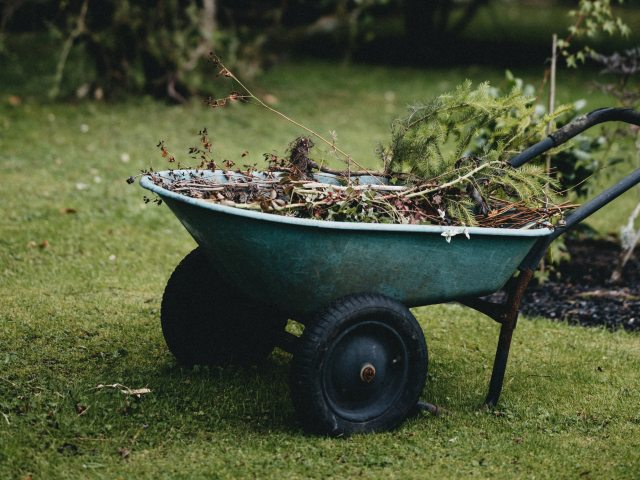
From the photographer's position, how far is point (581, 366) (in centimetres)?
405

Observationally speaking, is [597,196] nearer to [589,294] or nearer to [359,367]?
[359,367]

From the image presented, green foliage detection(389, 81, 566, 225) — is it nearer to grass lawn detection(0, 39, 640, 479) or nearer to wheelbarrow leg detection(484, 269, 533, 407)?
wheelbarrow leg detection(484, 269, 533, 407)

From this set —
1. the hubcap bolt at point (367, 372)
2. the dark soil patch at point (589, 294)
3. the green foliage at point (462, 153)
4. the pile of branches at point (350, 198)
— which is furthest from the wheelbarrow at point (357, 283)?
the dark soil patch at point (589, 294)

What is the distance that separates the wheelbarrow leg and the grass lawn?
14cm

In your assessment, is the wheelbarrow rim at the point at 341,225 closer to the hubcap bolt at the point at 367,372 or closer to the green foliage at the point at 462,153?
the green foliage at the point at 462,153

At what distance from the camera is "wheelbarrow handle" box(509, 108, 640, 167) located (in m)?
3.58

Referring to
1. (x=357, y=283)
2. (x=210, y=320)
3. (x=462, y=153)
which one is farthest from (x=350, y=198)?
(x=210, y=320)

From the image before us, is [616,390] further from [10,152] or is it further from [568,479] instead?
[10,152]

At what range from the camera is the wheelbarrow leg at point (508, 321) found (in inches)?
134

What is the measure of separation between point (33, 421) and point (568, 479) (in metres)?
1.91

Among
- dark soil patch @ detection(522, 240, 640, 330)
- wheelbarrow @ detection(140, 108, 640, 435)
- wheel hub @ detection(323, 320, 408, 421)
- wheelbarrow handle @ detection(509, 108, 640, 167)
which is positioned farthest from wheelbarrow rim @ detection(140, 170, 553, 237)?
dark soil patch @ detection(522, 240, 640, 330)

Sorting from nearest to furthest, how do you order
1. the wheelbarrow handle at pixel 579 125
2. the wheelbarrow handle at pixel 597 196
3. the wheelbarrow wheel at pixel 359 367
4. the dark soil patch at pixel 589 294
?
the wheelbarrow wheel at pixel 359 367
the wheelbarrow handle at pixel 597 196
the wheelbarrow handle at pixel 579 125
the dark soil patch at pixel 589 294

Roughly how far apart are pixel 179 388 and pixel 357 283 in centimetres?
95

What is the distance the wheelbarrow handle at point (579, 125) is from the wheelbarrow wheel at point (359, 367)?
36.9 inches
